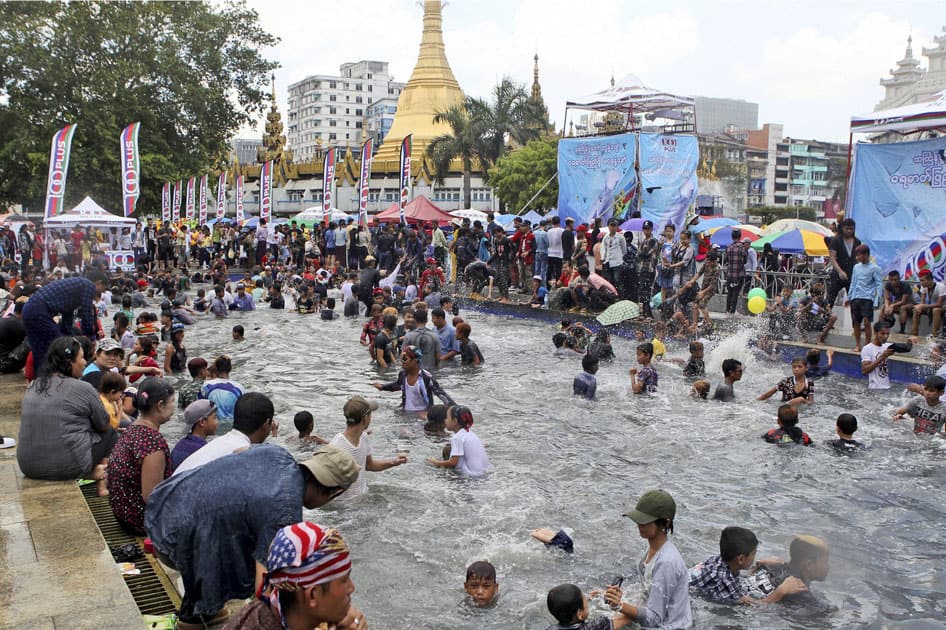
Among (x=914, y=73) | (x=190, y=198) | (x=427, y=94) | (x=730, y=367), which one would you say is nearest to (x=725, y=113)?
(x=914, y=73)

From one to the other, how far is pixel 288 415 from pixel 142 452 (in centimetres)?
571

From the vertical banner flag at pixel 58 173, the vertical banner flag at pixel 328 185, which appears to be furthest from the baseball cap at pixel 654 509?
the vertical banner flag at pixel 328 185

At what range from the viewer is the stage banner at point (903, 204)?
14781 mm

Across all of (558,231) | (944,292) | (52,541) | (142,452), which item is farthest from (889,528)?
(558,231)

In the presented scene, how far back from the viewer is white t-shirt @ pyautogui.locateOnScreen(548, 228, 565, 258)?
63.0ft

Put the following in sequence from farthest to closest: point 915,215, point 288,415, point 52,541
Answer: point 915,215, point 288,415, point 52,541

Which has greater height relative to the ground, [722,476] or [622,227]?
[622,227]

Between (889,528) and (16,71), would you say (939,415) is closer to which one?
(889,528)

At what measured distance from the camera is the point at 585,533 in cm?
712

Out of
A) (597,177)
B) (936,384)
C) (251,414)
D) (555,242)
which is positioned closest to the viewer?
(251,414)

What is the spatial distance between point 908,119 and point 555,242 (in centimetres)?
751

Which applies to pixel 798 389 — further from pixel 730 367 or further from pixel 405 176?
pixel 405 176

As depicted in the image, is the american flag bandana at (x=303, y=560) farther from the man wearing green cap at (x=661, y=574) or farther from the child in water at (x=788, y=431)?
the child in water at (x=788, y=431)

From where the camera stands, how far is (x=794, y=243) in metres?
19.3
